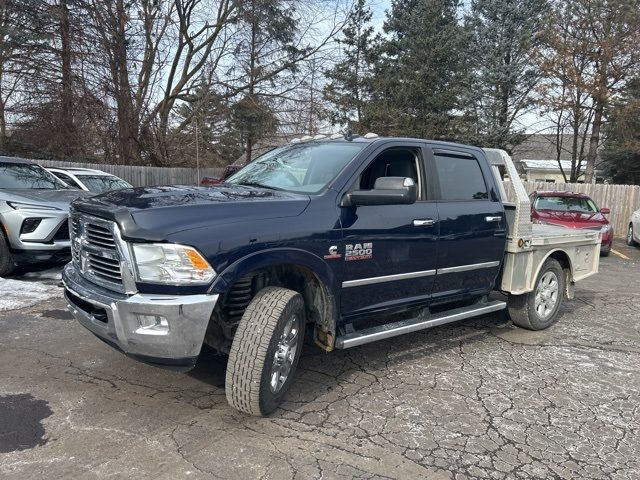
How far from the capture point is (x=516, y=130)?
26625 mm

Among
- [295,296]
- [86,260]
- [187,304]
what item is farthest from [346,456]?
[86,260]

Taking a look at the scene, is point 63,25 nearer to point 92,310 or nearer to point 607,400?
point 92,310

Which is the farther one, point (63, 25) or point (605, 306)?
point (63, 25)

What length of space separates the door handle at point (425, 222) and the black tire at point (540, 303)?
1949mm

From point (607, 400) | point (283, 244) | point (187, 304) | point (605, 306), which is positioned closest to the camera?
point (187, 304)

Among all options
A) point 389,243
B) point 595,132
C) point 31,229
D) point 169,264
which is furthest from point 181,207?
point 595,132

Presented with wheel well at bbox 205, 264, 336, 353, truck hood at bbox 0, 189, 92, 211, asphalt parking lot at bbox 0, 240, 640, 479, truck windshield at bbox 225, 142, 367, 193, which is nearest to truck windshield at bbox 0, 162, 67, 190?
truck hood at bbox 0, 189, 92, 211

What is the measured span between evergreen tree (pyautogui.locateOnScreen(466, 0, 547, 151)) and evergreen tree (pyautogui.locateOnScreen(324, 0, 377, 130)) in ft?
17.9

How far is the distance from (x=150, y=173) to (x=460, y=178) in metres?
16.2

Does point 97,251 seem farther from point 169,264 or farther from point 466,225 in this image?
point 466,225

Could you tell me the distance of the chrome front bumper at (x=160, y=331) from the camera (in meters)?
3.10

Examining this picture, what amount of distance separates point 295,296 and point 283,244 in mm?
375

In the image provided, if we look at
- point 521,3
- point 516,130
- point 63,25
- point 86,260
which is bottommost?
point 86,260

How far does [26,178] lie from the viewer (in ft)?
28.0
